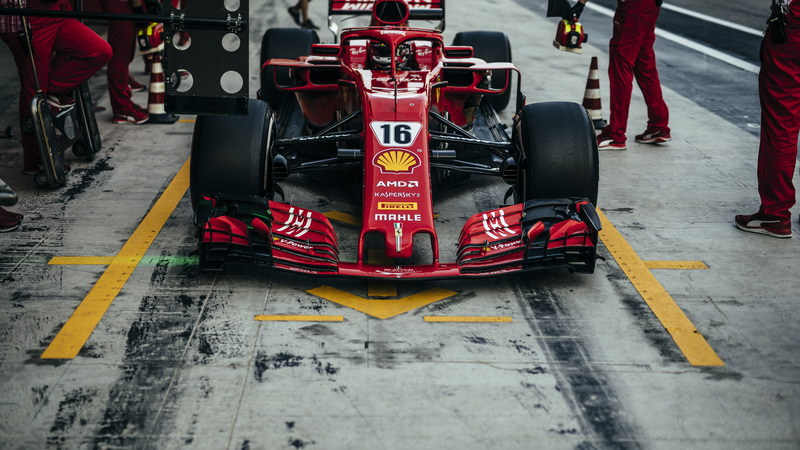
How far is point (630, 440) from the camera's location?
3.44 m

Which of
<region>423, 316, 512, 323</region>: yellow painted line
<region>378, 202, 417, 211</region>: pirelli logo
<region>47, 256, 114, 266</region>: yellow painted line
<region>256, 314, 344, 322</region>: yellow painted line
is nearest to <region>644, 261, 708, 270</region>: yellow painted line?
<region>423, 316, 512, 323</region>: yellow painted line

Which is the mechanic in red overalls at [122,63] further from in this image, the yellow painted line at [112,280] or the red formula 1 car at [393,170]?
the red formula 1 car at [393,170]

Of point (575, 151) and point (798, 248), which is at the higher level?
point (575, 151)

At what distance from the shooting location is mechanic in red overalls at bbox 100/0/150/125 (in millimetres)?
8047

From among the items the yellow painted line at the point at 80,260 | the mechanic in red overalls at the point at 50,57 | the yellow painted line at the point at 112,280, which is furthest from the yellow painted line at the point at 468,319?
the mechanic in red overalls at the point at 50,57

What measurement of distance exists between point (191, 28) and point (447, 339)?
7.03ft

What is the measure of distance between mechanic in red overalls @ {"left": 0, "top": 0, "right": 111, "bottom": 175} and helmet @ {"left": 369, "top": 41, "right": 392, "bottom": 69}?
233 centimetres

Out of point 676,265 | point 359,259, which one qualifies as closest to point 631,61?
point 676,265

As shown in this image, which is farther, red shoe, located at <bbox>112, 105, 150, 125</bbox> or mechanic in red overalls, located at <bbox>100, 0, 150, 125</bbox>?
red shoe, located at <bbox>112, 105, 150, 125</bbox>

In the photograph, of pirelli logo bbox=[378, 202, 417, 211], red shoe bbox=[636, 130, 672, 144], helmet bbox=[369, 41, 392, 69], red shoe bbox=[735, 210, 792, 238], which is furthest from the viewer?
red shoe bbox=[636, 130, 672, 144]

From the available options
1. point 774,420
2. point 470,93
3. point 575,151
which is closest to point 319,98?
point 470,93

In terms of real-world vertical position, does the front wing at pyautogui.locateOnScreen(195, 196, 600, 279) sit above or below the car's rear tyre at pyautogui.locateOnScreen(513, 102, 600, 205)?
below

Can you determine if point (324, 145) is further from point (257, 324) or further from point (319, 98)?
point (257, 324)

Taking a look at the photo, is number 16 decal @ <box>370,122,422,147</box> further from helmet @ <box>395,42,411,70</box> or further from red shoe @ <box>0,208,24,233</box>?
red shoe @ <box>0,208,24,233</box>
